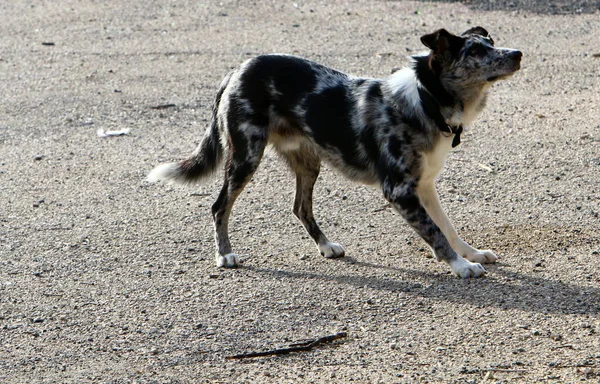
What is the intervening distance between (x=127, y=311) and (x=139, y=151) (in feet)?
10.6

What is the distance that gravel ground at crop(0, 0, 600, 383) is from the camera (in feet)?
15.6

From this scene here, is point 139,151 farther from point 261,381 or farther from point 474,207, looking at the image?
point 261,381

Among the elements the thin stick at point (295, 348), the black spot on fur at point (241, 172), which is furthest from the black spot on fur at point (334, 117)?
the thin stick at point (295, 348)

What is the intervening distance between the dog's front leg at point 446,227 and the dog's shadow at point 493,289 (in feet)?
0.33

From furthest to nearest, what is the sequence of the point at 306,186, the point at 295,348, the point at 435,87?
1. the point at 306,186
2. the point at 435,87
3. the point at 295,348

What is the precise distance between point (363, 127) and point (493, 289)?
1.24m

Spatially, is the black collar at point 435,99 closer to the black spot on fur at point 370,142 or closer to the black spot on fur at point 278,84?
the black spot on fur at point 370,142

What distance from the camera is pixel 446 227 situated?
5.94m

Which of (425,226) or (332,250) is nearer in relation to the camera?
(425,226)

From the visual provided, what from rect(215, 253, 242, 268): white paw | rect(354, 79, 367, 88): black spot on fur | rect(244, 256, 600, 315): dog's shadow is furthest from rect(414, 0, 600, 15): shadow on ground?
rect(215, 253, 242, 268): white paw

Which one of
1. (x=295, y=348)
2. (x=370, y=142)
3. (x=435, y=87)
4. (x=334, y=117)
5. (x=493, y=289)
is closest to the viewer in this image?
(x=295, y=348)

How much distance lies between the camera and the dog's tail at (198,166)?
6.40 m

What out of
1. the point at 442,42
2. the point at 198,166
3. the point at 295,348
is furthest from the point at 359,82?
the point at 295,348

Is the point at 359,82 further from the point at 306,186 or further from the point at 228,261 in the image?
the point at 228,261
